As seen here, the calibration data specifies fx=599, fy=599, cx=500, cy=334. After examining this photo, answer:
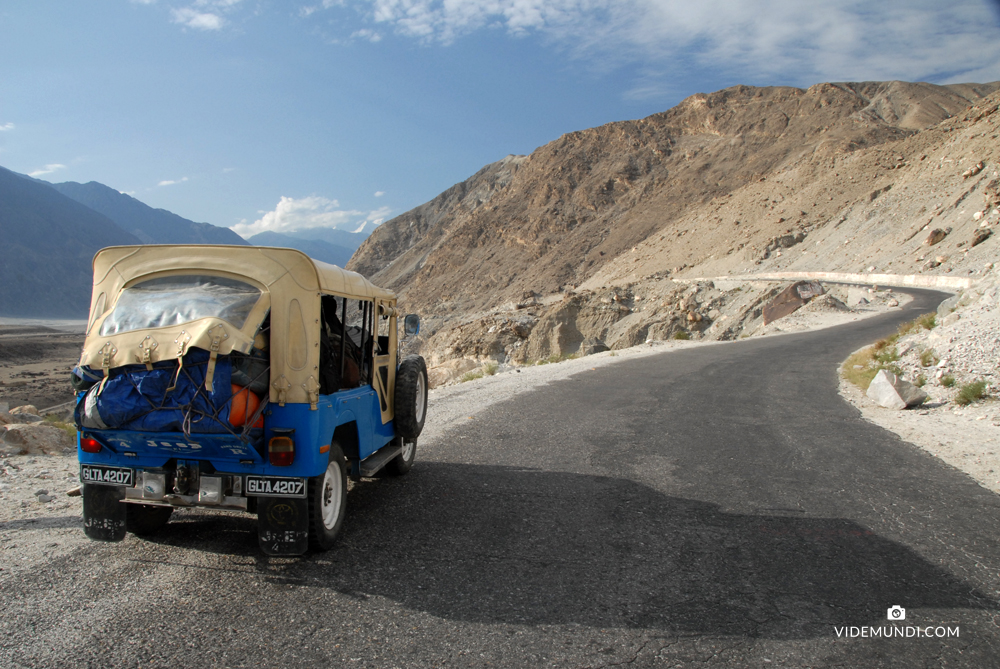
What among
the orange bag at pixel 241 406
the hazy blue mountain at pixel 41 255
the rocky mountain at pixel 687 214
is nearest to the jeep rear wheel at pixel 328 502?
the orange bag at pixel 241 406

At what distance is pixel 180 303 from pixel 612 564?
3547 mm

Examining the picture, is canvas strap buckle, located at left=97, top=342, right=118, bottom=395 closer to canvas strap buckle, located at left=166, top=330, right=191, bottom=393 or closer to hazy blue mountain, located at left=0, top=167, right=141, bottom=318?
canvas strap buckle, located at left=166, top=330, right=191, bottom=393

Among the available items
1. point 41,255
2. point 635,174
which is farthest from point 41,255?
point 635,174

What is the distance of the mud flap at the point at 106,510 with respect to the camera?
426 centimetres

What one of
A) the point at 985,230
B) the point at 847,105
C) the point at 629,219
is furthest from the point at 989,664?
the point at 847,105

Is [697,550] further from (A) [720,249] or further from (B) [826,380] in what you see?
(A) [720,249]

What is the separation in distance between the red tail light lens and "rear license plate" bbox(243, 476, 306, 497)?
125mm

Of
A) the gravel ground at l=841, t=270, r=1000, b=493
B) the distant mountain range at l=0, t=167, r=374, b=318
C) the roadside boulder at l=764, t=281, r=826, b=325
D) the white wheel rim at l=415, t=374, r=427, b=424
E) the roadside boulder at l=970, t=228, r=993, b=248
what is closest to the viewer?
the white wheel rim at l=415, t=374, r=427, b=424

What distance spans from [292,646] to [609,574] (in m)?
2.07

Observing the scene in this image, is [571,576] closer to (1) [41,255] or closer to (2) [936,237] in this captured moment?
(2) [936,237]

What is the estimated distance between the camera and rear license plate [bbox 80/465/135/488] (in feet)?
13.7

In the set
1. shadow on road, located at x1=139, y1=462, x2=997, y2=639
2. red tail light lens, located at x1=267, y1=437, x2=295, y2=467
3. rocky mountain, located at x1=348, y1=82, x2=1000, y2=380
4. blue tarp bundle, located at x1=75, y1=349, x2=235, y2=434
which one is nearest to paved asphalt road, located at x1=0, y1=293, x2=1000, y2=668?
shadow on road, located at x1=139, y1=462, x2=997, y2=639

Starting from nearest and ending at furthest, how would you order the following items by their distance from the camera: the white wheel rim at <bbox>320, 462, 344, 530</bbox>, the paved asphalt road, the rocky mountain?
the paved asphalt road < the white wheel rim at <bbox>320, 462, 344, 530</bbox> < the rocky mountain

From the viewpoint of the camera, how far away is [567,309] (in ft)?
118
